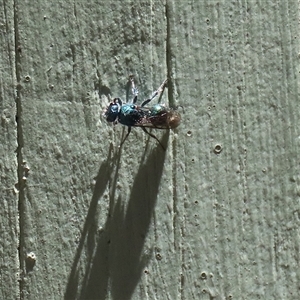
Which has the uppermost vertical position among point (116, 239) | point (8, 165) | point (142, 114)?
point (142, 114)

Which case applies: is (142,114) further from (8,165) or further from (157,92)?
(8,165)

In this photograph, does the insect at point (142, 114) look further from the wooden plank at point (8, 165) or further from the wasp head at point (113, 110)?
the wooden plank at point (8, 165)

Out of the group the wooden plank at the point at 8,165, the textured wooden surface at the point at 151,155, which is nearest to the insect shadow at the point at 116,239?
the textured wooden surface at the point at 151,155

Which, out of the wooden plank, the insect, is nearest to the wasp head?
the insect

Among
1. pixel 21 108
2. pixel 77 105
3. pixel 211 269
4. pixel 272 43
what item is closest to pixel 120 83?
pixel 77 105

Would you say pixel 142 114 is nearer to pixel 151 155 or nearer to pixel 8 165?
pixel 151 155

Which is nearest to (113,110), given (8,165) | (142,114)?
(142,114)

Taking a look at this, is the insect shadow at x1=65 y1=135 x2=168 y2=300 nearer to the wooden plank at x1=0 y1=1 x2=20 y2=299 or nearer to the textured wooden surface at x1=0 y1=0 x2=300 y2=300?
the textured wooden surface at x1=0 y1=0 x2=300 y2=300

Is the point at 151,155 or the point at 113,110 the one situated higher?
the point at 113,110
